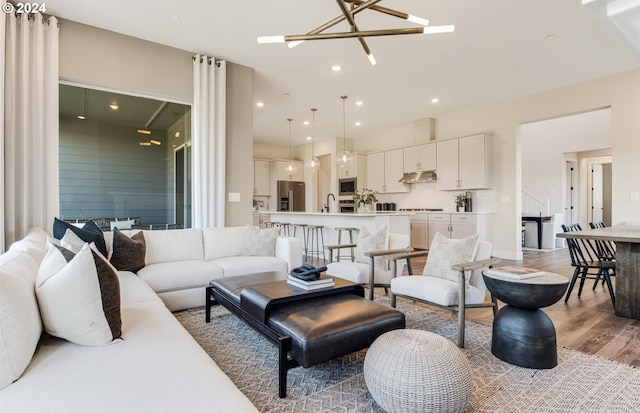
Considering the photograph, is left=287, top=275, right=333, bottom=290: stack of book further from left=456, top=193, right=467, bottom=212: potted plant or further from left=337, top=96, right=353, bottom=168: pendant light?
left=456, top=193, right=467, bottom=212: potted plant

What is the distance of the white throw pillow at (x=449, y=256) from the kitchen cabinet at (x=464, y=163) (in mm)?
4230

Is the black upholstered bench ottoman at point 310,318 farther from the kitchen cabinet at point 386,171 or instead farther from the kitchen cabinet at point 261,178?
the kitchen cabinet at point 261,178

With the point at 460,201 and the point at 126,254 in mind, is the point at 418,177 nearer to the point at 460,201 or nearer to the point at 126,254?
the point at 460,201

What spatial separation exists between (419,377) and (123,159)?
4.36 m

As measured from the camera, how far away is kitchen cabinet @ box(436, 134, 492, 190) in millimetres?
6508

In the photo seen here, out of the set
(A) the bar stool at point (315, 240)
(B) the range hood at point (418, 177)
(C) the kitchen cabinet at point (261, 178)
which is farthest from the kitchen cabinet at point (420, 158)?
(C) the kitchen cabinet at point (261, 178)

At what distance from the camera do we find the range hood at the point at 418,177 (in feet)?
24.3

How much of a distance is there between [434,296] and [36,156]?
13.8ft

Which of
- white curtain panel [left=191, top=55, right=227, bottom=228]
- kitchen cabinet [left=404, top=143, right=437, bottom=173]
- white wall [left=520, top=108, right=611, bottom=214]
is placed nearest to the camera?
white curtain panel [left=191, top=55, right=227, bottom=228]

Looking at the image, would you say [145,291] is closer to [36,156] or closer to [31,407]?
[31,407]

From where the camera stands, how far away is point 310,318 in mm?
1911

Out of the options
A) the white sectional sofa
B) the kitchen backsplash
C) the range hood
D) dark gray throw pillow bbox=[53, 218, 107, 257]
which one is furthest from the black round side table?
the range hood

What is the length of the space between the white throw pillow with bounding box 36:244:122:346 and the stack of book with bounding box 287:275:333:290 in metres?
1.14

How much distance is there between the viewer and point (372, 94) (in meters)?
6.05
